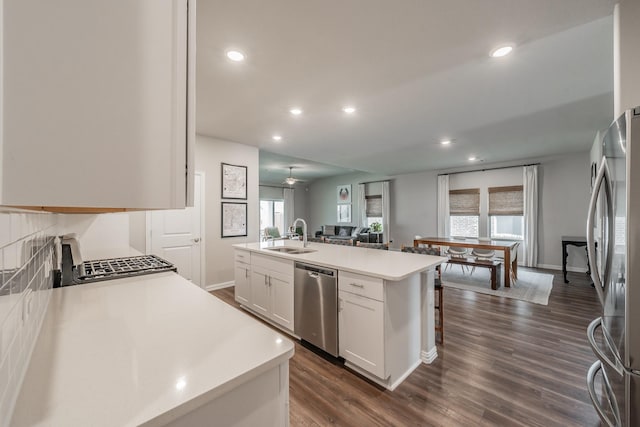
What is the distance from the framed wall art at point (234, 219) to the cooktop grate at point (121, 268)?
2.40 meters

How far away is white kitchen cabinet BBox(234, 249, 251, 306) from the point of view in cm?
323

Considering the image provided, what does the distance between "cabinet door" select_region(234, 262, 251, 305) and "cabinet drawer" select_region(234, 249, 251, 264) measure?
0.05 m

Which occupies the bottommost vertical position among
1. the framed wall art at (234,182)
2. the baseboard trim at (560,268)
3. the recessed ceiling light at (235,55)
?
the baseboard trim at (560,268)

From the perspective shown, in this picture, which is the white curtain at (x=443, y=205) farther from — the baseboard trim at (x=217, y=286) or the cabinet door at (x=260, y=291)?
the cabinet door at (x=260, y=291)

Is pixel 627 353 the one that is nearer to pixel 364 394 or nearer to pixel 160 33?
pixel 364 394

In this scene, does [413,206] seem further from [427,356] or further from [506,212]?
[427,356]

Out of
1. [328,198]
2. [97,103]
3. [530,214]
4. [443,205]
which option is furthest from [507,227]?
[97,103]

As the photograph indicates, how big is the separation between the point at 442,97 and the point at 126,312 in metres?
3.28

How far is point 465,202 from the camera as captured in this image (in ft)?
23.0

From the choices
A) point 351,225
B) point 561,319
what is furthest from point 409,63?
point 351,225

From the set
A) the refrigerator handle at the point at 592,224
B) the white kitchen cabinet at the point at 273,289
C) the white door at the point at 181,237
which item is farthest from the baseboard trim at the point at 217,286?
the refrigerator handle at the point at 592,224

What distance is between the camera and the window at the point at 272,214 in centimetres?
1057

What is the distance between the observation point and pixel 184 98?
56 centimetres

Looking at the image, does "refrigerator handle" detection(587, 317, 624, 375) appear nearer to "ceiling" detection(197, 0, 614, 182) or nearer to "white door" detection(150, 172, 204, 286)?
"ceiling" detection(197, 0, 614, 182)
